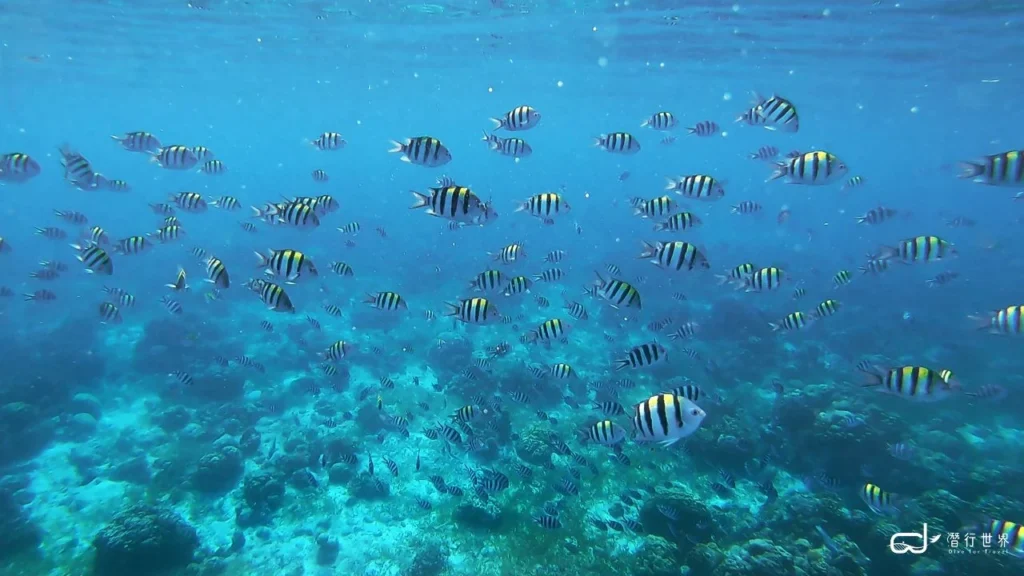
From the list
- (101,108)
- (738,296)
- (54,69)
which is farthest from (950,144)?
(101,108)

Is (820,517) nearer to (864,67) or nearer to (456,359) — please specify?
(456,359)

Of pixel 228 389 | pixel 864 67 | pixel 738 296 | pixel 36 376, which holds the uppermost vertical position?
pixel 864 67

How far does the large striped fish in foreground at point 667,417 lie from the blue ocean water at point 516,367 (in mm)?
35

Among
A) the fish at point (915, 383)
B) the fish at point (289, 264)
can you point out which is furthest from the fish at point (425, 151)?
the fish at point (915, 383)

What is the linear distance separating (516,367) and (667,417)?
11239mm

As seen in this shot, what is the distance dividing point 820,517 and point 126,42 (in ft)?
134

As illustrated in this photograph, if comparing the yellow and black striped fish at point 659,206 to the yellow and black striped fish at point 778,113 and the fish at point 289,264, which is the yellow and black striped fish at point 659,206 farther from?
the fish at point 289,264

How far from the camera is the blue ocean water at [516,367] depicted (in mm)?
8625

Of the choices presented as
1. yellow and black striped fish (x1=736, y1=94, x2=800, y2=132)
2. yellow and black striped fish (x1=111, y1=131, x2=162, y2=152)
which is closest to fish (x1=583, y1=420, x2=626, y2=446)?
yellow and black striped fish (x1=736, y1=94, x2=800, y2=132)

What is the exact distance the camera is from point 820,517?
28.5ft

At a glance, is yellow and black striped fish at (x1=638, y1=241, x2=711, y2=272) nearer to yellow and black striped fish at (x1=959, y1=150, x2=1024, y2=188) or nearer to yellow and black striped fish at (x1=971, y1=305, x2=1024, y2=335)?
yellow and black striped fish at (x1=959, y1=150, x2=1024, y2=188)

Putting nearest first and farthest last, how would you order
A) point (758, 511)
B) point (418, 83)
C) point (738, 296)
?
point (758, 511)
point (738, 296)
point (418, 83)

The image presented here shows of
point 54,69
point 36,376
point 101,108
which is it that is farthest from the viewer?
point 101,108

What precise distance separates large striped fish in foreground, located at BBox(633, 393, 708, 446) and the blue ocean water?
0.11 feet
